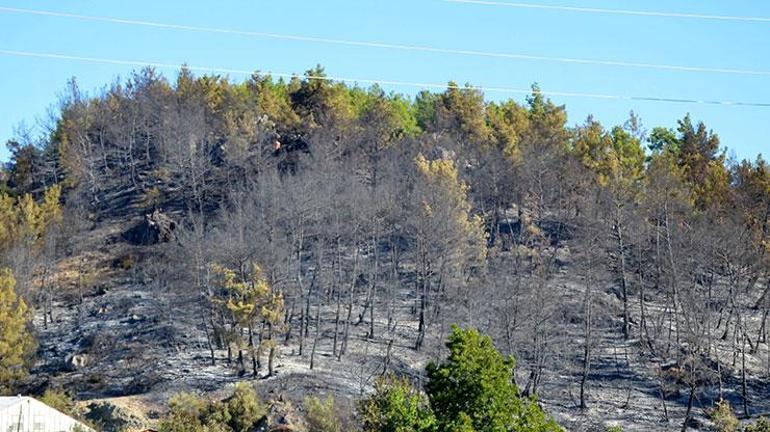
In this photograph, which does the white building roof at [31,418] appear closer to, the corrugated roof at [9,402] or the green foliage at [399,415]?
the corrugated roof at [9,402]

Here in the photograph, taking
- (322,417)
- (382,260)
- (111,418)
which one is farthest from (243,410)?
(382,260)

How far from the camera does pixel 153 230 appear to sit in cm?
7781

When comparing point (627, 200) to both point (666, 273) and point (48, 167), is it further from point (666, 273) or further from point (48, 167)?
point (48, 167)

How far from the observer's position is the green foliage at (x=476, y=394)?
36281 mm

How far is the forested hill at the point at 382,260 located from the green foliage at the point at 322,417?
0.13 m

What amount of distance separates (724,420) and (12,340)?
1113 inches

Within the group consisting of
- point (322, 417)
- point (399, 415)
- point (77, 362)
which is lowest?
point (322, 417)

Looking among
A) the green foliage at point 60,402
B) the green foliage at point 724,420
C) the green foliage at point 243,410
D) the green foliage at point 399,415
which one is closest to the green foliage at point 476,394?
the green foliage at point 399,415

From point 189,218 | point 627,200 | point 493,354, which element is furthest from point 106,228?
point 493,354

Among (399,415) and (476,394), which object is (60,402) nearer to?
(399,415)

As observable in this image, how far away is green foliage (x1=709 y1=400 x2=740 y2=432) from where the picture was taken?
50781 mm

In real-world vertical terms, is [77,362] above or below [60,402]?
above

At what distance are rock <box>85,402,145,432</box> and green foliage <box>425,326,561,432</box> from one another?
55.8 feet

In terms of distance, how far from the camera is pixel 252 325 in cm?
5791
